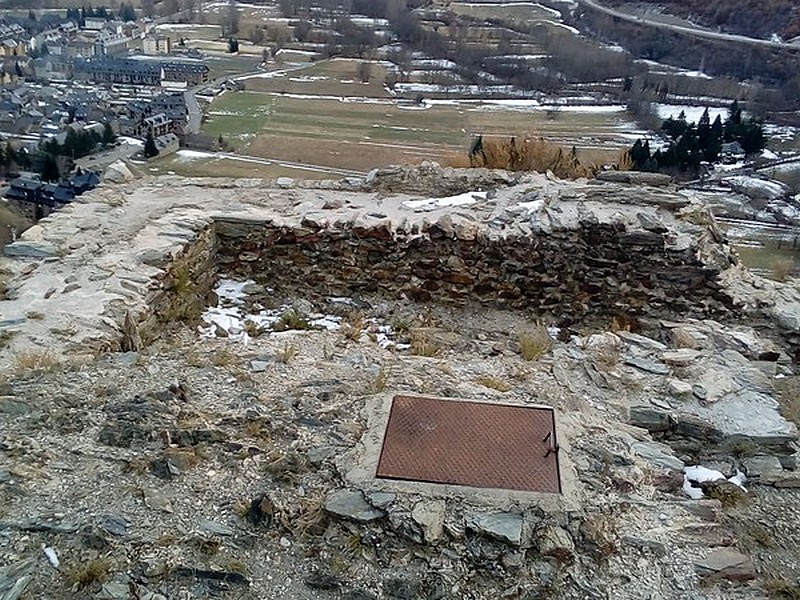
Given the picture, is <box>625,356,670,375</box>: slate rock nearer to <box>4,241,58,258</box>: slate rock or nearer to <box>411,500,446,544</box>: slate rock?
<box>411,500,446,544</box>: slate rock

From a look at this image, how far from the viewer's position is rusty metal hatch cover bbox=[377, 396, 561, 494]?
3.68m

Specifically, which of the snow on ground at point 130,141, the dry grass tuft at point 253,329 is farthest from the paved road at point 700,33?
the dry grass tuft at point 253,329

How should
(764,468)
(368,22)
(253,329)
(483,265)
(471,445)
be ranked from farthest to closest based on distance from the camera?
1. (368,22)
2. (483,265)
3. (253,329)
4. (764,468)
5. (471,445)

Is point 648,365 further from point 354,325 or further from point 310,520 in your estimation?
point 310,520

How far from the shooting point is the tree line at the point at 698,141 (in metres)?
26.2

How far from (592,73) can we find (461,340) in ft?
153

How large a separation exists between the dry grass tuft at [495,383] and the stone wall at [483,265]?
2.41m

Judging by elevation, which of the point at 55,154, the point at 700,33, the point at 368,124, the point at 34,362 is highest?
the point at 34,362

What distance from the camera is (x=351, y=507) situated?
3.48 m

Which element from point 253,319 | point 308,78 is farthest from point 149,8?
point 253,319

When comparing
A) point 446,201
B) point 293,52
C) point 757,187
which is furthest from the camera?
point 293,52

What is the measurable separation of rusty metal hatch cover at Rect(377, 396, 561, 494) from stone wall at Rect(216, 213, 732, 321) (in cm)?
292

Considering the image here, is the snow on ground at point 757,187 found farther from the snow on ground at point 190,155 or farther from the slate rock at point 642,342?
the slate rock at point 642,342

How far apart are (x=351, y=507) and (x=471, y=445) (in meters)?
0.78
